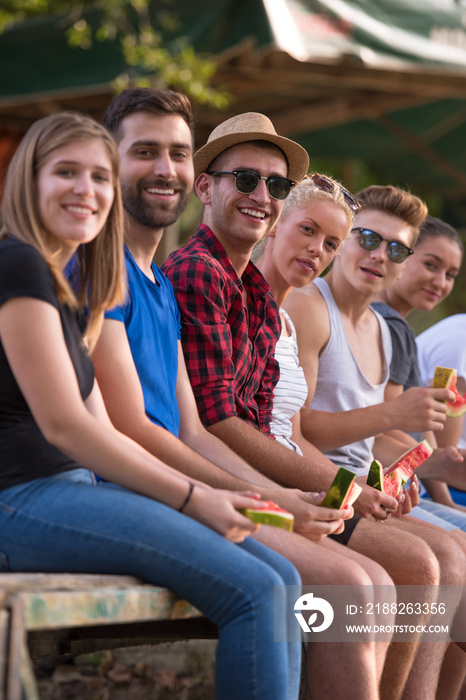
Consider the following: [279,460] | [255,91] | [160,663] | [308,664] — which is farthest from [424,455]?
[255,91]

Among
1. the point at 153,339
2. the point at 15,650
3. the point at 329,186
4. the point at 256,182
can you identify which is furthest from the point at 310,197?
the point at 15,650

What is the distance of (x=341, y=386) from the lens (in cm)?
383

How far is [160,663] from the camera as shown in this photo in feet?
11.1

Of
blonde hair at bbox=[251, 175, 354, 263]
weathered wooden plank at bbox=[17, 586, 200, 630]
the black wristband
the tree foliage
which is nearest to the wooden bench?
weathered wooden plank at bbox=[17, 586, 200, 630]

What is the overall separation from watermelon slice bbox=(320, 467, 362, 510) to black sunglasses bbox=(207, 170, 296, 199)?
1.24 metres

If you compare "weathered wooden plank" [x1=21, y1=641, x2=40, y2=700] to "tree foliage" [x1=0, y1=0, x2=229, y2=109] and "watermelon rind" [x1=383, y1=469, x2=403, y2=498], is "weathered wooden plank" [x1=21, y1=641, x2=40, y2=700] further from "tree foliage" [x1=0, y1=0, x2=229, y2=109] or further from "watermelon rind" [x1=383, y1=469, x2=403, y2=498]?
"tree foliage" [x1=0, y1=0, x2=229, y2=109]

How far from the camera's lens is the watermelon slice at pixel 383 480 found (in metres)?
2.95

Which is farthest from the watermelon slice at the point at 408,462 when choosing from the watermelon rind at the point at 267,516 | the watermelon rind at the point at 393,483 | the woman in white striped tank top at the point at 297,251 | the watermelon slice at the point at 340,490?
the watermelon rind at the point at 267,516

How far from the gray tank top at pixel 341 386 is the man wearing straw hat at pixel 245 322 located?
16.3 inches

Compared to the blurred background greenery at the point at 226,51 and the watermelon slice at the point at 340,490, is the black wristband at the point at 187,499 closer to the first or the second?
the watermelon slice at the point at 340,490

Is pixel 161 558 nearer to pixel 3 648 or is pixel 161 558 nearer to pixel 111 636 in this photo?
pixel 3 648

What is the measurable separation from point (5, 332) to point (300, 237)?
1.81m

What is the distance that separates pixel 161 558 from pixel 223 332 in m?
1.06

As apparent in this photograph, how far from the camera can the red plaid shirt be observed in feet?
9.62
